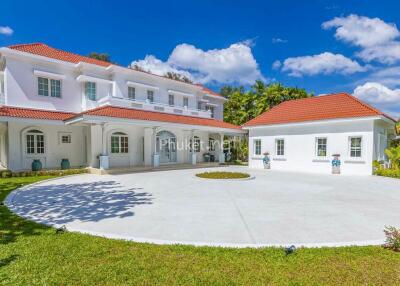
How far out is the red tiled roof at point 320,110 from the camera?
15.9 meters

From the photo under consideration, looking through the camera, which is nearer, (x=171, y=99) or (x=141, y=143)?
(x=141, y=143)

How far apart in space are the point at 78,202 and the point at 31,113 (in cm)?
1127

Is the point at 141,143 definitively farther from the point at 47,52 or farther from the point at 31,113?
the point at 47,52

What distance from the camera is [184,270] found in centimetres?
361

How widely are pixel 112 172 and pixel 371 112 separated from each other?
56.0 feet

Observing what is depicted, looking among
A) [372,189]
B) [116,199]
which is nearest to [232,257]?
[116,199]

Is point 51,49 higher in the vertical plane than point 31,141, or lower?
higher

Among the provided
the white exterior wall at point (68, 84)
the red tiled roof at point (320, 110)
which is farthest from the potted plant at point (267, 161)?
the white exterior wall at point (68, 84)

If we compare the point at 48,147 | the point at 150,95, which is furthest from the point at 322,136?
the point at 48,147

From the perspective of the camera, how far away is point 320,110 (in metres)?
18.2

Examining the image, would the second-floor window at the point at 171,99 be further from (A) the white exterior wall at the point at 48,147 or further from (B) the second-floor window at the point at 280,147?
(B) the second-floor window at the point at 280,147

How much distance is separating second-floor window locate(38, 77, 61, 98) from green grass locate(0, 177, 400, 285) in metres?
16.2

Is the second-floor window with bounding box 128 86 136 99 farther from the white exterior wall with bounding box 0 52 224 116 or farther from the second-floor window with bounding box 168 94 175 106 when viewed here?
the second-floor window with bounding box 168 94 175 106

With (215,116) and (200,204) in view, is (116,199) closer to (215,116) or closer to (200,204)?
(200,204)
